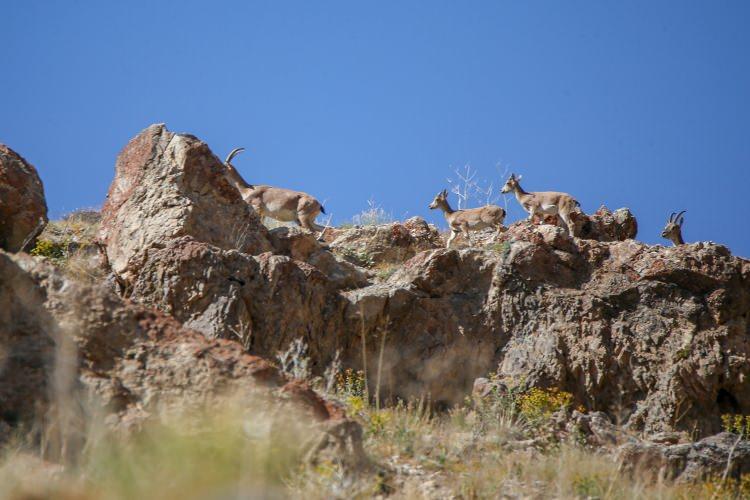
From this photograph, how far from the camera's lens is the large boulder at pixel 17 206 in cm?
1180

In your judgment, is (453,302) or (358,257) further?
(358,257)

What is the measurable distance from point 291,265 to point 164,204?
2059 millimetres

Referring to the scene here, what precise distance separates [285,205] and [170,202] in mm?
11110

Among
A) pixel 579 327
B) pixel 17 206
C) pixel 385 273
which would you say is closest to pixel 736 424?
pixel 579 327

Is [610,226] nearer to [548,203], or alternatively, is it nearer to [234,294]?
[548,203]

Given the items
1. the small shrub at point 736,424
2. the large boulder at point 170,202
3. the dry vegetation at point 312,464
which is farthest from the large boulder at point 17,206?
the small shrub at point 736,424

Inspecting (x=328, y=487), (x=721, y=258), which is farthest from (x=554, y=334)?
(x=328, y=487)

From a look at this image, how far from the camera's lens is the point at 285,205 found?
23.4 meters

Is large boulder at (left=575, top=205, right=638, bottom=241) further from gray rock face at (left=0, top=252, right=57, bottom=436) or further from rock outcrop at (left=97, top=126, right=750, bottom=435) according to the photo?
gray rock face at (left=0, top=252, right=57, bottom=436)

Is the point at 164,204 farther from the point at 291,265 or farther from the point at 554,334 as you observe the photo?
the point at 554,334

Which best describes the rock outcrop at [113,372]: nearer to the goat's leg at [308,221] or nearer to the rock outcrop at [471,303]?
the rock outcrop at [471,303]

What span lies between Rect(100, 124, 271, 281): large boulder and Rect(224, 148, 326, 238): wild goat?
964cm

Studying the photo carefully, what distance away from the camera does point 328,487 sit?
6.64 m

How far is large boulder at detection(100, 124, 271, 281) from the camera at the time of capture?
1197cm
